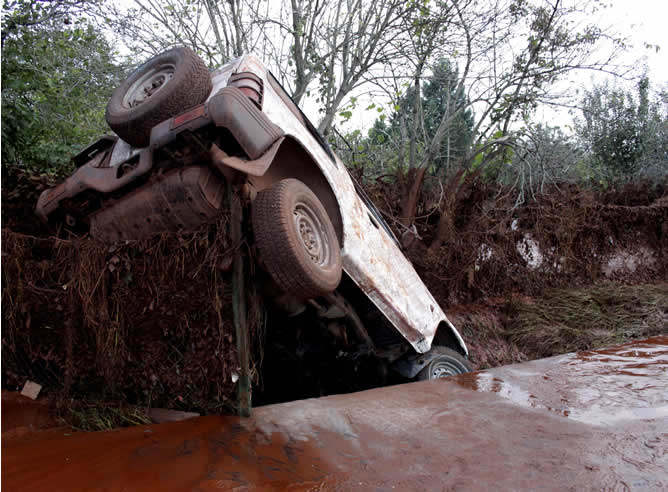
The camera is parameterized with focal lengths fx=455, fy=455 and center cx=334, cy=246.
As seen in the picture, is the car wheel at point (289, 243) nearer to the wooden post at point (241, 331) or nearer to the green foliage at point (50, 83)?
the wooden post at point (241, 331)

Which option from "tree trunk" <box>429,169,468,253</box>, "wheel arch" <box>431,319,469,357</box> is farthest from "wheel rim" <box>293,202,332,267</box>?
"tree trunk" <box>429,169,468,253</box>

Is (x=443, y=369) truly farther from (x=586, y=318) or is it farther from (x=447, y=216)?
(x=586, y=318)

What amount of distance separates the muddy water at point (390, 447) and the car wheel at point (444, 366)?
Answer: 65 centimetres

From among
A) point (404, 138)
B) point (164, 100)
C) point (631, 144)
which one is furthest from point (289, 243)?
point (631, 144)

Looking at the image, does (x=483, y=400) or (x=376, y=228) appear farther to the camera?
(x=376, y=228)

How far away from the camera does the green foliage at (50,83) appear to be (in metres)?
6.08

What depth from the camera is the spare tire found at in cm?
298

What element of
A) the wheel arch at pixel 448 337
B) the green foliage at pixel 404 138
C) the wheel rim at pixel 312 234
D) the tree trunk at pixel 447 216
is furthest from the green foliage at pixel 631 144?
the wheel rim at pixel 312 234

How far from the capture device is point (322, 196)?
138 inches

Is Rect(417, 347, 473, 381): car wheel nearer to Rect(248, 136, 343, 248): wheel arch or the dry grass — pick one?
Rect(248, 136, 343, 248): wheel arch

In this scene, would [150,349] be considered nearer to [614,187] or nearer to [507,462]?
[507,462]

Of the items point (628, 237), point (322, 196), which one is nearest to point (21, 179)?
point (322, 196)

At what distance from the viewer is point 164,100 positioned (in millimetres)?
2963

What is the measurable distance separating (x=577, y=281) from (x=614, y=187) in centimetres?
314
